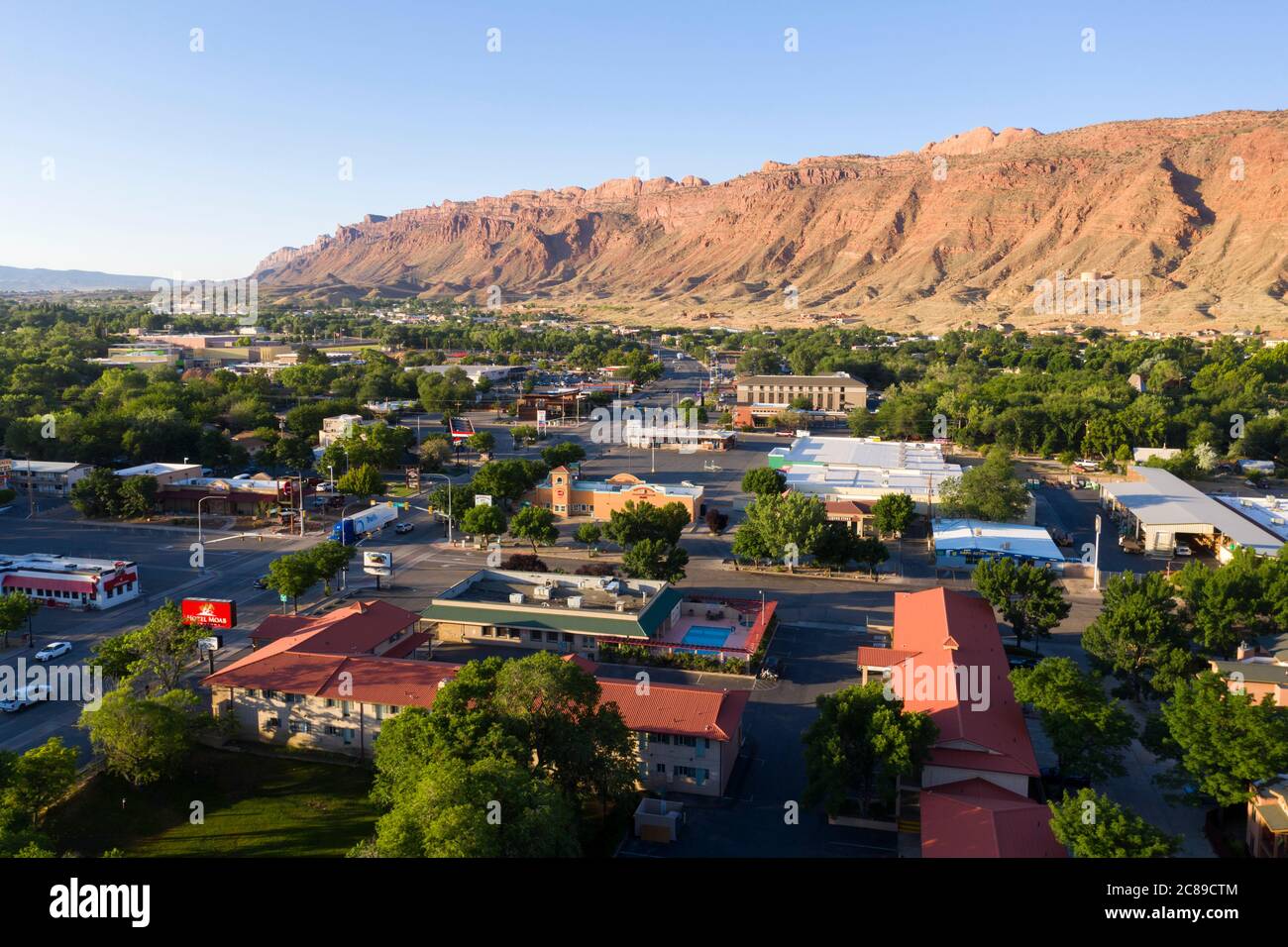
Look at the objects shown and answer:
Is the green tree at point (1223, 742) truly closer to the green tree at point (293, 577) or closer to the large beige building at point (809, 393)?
the green tree at point (293, 577)

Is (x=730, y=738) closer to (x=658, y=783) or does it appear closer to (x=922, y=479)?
(x=658, y=783)

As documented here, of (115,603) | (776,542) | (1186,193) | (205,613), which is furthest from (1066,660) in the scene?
(1186,193)

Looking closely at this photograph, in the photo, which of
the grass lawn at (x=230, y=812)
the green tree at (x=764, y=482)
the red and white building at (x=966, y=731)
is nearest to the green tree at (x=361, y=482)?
the green tree at (x=764, y=482)

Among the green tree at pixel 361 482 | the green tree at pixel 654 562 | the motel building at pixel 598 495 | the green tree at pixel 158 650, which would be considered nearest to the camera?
the green tree at pixel 158 650

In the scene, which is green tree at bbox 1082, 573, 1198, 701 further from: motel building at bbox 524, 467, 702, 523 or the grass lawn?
motel building at bbox 524, 467, 702, 523

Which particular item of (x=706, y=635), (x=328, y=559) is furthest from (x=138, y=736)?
(x=706, y=635)

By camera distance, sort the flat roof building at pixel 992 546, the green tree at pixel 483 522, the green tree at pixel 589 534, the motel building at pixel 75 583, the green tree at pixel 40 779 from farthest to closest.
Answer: the green tree at pixel 589 534 → the green tree at pixel 483 522 → the flat roof building at pixel 992 546 → the motel building at pixel 75 583 → the green tree at pixel 40 779
